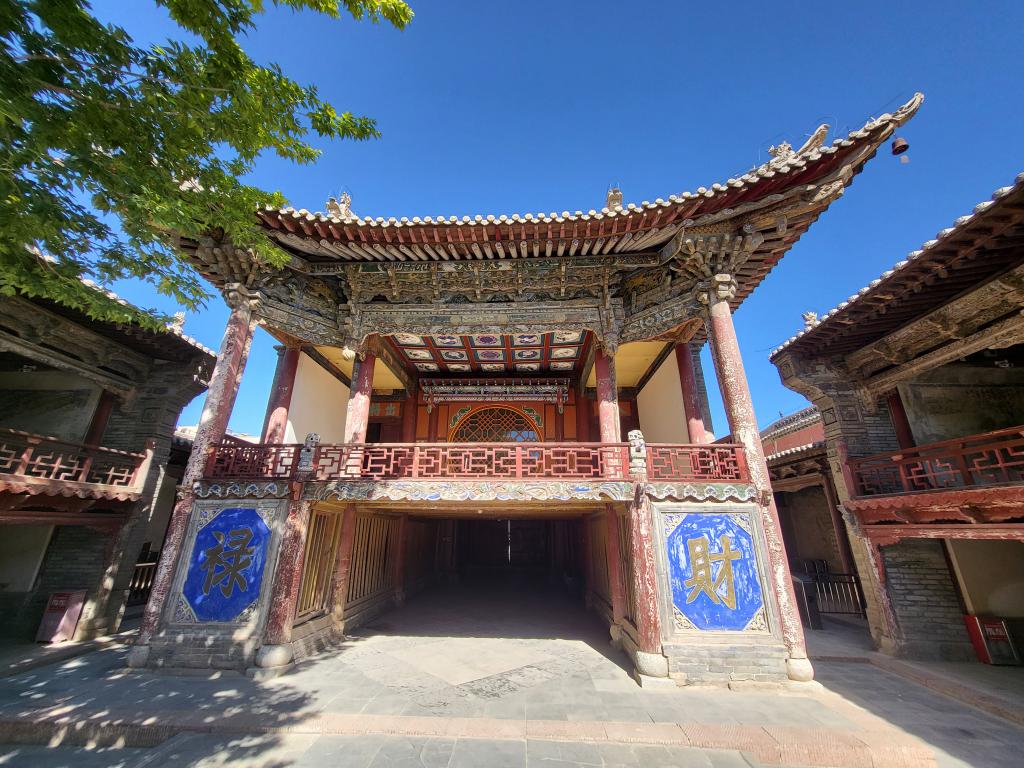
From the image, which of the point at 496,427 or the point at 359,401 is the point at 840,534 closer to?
the point at 496,427

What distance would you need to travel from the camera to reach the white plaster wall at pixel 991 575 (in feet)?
25.1

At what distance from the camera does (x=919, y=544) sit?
26.6 ft

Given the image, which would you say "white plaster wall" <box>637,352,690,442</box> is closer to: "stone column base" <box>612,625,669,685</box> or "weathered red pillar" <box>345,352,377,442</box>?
"stone column base" <box>612,625,669,685</box>

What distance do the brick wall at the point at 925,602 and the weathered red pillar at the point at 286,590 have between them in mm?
→ 11333

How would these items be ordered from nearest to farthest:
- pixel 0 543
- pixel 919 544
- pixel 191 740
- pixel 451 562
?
1. pixel 191 740
2. pixel 919 544
3. pixel 0 543
4. pixel 451 562

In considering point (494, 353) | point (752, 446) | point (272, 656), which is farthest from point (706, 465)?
point (272, 656)

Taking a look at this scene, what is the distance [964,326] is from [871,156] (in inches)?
139

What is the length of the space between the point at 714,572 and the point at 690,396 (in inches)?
165

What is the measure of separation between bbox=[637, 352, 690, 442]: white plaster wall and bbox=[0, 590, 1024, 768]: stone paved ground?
205 inches

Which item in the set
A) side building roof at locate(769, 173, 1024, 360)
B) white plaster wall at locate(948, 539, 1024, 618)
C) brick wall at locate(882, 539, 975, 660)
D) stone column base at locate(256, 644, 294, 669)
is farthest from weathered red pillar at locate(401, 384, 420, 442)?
white plaster wall at locate(948, 539, 1024, 618)

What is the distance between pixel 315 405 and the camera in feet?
35.8

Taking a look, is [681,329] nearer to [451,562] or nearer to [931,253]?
[931,253]

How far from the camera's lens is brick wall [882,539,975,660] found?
298 inches

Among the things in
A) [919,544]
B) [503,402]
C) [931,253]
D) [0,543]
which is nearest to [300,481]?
[503,402]
